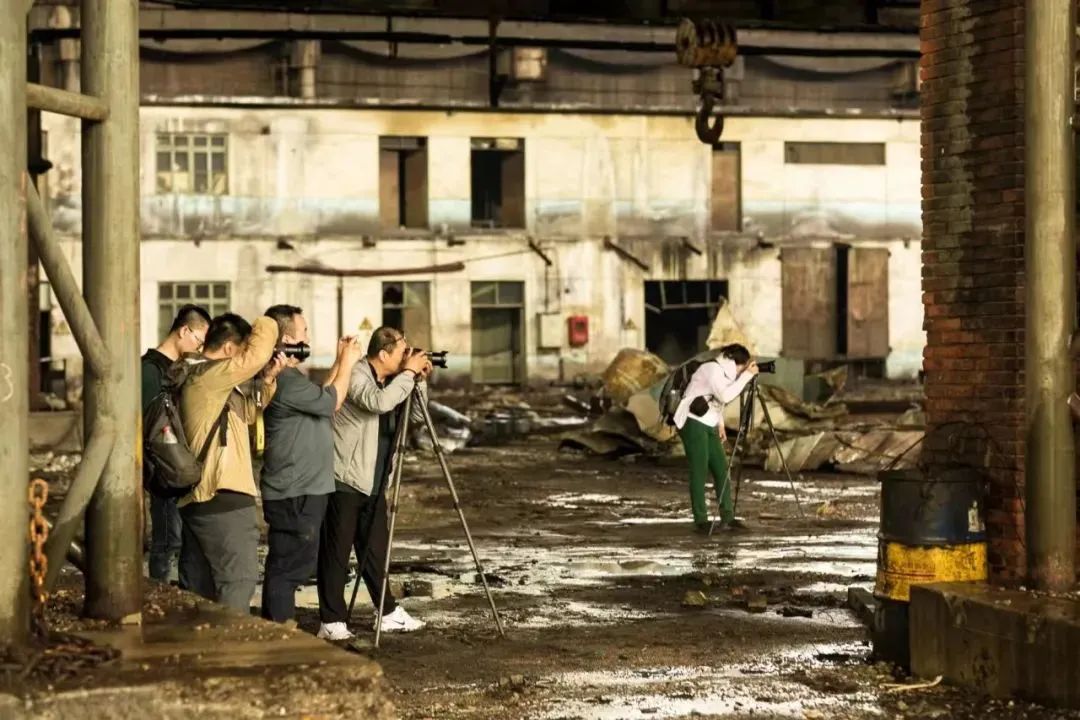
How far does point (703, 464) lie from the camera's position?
1733 cm

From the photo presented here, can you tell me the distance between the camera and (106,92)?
6.47m

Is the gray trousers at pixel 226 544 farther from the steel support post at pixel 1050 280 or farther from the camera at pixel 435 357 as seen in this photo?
the steel support post at pixel 1050 280

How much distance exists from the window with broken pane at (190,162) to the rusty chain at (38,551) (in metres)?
39.2

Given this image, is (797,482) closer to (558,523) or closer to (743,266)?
(558,523)

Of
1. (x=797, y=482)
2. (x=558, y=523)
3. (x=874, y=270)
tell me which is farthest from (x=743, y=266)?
(x=558, y=523)

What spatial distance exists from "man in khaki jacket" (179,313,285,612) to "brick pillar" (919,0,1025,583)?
11.4 ft

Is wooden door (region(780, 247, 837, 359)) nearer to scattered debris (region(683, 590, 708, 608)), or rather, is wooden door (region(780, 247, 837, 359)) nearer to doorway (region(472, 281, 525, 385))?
doorway (region(472, 281, 525, 385))

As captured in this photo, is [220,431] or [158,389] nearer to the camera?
[220,431]

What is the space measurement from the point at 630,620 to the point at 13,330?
677 cm

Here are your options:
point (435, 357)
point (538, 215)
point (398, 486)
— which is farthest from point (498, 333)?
point (398, 486)

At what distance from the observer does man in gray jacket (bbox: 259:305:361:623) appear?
1011 centimetres

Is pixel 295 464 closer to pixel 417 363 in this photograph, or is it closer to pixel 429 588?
pixel 417 363

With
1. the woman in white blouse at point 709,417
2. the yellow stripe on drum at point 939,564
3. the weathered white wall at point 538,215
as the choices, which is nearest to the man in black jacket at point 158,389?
the yellow stripe on drum at point 939,564

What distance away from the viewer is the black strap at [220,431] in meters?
9.27
